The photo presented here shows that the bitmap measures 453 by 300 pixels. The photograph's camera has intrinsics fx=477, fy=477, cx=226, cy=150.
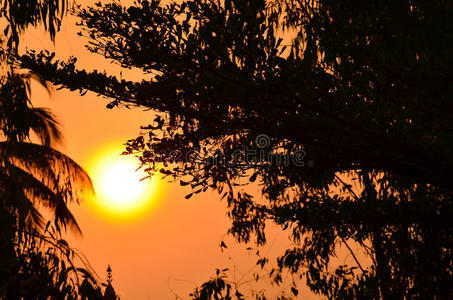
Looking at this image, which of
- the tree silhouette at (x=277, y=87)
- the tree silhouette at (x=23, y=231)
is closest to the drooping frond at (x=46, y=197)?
the tree silhouette at (x=23, y=231)

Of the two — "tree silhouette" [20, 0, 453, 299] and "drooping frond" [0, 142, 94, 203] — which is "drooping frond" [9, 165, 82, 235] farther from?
"tree silhouette" [20, 0, 453, 299]

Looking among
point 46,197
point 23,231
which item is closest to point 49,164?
point 46,197

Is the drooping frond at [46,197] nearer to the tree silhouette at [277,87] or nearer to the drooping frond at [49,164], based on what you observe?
the drooping frond at [49,164]

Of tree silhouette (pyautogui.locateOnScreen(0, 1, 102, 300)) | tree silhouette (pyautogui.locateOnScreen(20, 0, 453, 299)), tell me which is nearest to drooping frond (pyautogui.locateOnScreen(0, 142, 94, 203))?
tree silhouette (pyautogui.locateOnScreen(0, 1, 102, 300))

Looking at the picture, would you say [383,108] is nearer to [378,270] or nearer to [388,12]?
[388,12]

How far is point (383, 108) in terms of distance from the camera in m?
4.57

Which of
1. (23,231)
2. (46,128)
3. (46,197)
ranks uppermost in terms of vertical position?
(46,128)

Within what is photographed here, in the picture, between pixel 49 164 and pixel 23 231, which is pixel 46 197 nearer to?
pixel 49 164

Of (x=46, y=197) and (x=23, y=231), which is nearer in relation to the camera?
(x=23, y=231)

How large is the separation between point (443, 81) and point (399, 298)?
3481 millimetres

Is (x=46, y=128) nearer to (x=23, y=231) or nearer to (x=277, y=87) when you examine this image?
(x=23, y=231)

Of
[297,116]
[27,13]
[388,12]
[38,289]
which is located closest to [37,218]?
[27,13]

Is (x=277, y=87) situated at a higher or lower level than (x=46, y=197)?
A: lower

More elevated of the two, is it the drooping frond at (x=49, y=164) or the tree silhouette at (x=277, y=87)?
the drooping frond at (x=49, y=164)
